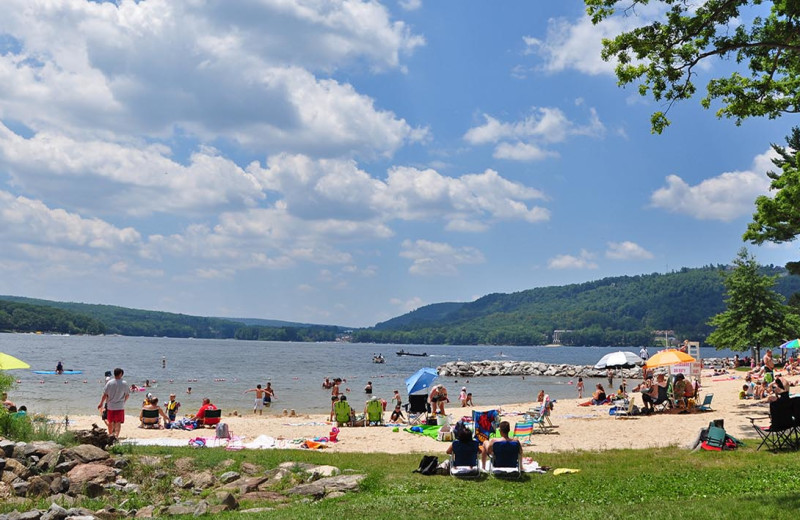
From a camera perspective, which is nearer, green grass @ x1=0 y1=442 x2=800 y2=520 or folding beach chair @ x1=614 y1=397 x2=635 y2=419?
green grass @ x1=0 y1=442 x2=800 y2=520

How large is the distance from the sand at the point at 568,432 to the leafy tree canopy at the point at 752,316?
17547 millimetres

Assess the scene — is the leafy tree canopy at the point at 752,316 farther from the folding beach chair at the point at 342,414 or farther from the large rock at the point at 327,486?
the large rock at the point at 327,486

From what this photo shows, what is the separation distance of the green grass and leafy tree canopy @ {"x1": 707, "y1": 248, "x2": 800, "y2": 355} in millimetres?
30782

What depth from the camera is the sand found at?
14.9 m

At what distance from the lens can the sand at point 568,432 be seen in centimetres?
1485

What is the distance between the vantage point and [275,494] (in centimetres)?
991

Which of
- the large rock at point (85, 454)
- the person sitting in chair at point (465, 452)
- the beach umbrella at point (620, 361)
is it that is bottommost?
the large rock at point (85, 454)

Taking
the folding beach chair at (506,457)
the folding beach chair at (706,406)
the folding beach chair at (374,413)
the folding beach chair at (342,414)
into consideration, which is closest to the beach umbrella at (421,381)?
the folding beach chair at (374,413)

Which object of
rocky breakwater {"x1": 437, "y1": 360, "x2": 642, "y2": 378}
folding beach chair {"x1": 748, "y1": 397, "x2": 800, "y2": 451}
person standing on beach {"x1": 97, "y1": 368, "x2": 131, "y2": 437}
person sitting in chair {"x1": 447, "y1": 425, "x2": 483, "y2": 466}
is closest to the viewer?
person sitting in chair {"x1": 447, "y1": 425, "x2": 483, "y2": 466}

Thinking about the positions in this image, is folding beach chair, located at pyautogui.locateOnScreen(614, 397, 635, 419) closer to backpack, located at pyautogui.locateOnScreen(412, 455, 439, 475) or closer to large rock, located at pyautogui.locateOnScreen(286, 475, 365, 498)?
backpack, located at pyautogui.locateOnScreen(412, 455, 439, 475)

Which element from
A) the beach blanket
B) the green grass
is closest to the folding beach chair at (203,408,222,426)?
the beach blanket

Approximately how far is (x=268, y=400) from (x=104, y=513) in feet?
73.4

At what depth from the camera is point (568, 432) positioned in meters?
17.6

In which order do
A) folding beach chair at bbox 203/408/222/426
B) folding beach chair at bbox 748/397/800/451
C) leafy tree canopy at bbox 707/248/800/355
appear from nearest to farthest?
folding beach chair at bbox 748/397/800/451
folding beach chair at bbox 203/408/222/426
leafy tree canopy at bbox 707/248/800/355
